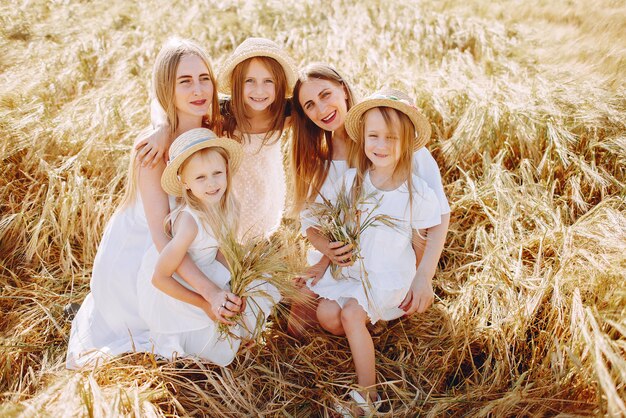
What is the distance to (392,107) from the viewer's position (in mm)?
2016

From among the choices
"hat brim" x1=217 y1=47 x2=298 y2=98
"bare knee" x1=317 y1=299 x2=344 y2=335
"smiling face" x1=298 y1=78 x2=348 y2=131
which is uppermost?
"hat brim" x1=217 y1=47 x2=298 y2=98

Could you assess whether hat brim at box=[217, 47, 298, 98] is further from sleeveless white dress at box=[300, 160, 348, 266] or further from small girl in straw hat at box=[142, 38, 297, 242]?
sleeveless white dress at box=[300, 160, 348, 266]

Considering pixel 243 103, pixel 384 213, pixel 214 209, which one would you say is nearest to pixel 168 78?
pixel 243 103

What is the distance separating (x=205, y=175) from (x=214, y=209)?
0.49ft

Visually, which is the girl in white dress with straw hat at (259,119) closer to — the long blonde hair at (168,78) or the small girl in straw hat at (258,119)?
the small girl in straw hat at (258,119)

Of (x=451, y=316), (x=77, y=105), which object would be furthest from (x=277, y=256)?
(x=77, y=105)

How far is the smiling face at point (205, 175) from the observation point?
1997 mm

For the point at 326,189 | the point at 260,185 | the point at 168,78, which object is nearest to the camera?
the point at 168,78

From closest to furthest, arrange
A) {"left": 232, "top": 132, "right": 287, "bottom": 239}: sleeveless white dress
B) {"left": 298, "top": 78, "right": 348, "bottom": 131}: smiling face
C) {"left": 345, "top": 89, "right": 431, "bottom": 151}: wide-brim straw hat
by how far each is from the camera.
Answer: {"left": 345, "top": 89, "right": 431, "bottom": 151}: wide-brim straw hat
{"left": 298, "top": 78, "right": 348, "bottom": 131}: smiling face
{"left": 232, "top": 132, "right": 287, "bottom": 239}: sleeveless white dress

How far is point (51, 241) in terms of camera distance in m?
2.78

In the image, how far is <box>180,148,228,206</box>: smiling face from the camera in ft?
6.55

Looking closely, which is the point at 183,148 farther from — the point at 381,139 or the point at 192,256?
the point at 381,139

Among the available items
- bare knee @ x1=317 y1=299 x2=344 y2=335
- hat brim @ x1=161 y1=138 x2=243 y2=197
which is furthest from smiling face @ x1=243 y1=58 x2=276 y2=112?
bare knee @ x1=317 y1=299 x2=344 y2=335

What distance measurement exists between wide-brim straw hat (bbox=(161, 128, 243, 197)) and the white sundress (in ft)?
2.14
